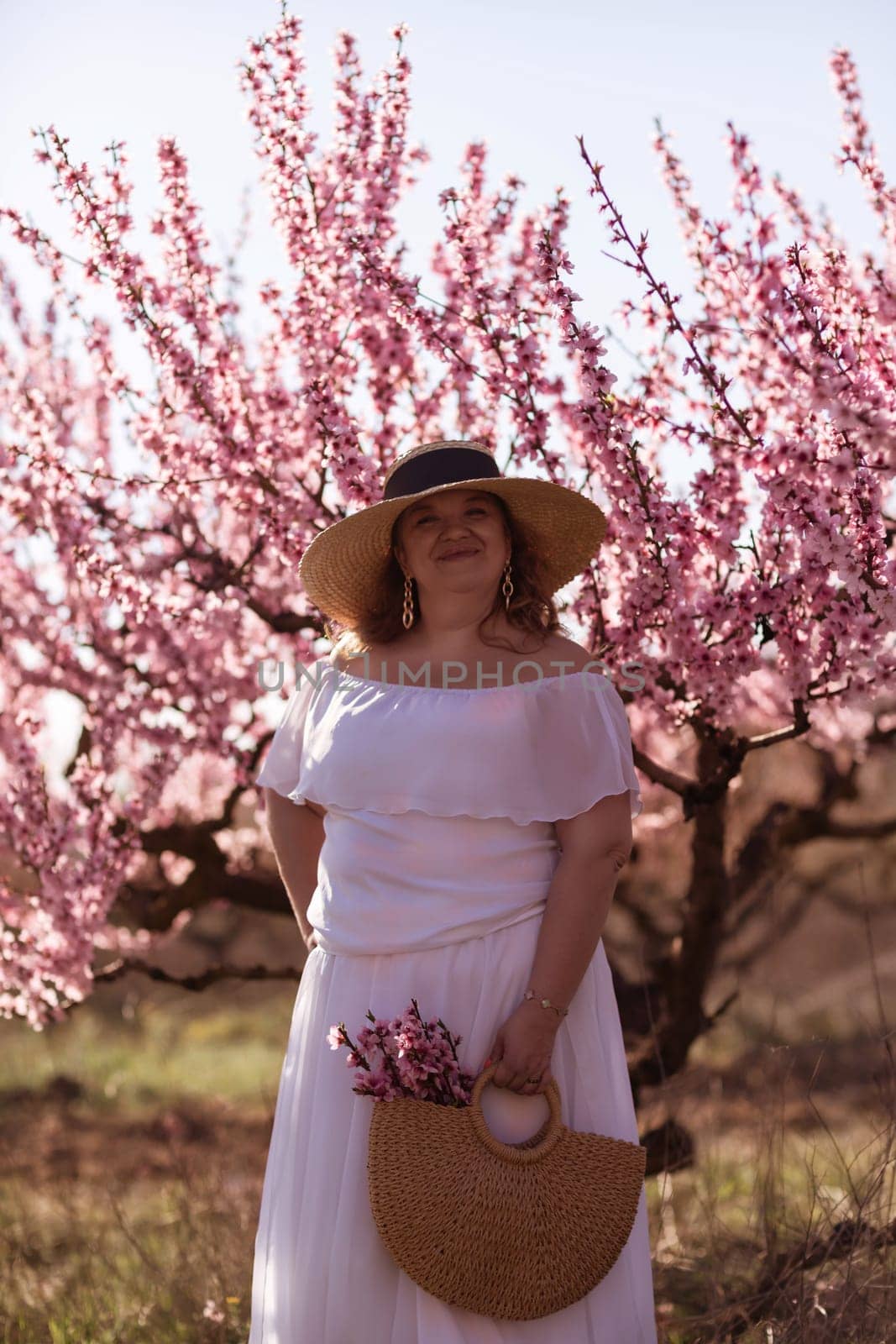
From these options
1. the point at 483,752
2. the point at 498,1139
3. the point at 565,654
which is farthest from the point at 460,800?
the point at 498,1139

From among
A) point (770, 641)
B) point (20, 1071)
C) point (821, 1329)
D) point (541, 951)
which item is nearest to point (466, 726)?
point (541, 951)

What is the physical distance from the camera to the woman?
2373 millimetres

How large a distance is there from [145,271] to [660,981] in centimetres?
272

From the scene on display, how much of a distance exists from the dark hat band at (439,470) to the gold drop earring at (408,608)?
0.63 feet

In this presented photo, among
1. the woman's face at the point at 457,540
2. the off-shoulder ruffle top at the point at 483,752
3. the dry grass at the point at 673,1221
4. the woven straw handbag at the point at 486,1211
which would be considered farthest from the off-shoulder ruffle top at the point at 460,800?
the dry grass at the point at 673,1221

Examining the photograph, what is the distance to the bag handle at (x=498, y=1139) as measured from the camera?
7.39ft

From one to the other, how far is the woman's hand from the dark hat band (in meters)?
1.06

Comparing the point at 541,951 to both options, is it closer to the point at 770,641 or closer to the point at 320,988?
the point at 320,988

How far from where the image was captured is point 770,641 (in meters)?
3.20

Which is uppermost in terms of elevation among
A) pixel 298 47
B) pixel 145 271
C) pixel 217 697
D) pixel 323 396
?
pixel 298 47

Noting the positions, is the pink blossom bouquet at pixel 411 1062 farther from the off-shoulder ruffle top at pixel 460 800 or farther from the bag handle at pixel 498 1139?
the off-shoulder ruffle top at pixel 460 800

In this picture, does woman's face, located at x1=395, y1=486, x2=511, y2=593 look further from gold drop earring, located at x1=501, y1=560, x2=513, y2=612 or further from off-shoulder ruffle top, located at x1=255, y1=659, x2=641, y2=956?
off-shoulder ruffle top, located at x1=255, y1=659, x2=641, y2=956

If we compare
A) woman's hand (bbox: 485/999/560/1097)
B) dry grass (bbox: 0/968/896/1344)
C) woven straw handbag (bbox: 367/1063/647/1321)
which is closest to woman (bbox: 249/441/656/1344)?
woman's hand (bbox: 485/999/560/1097)

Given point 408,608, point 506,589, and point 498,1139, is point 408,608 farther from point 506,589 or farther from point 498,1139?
point 498,1139
